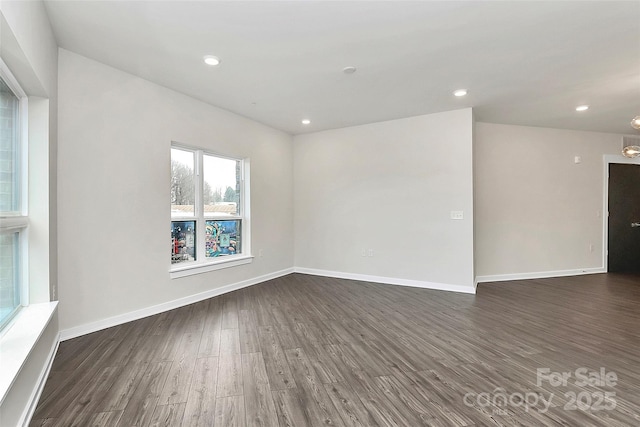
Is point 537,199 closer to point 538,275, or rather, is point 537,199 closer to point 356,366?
point 538,275

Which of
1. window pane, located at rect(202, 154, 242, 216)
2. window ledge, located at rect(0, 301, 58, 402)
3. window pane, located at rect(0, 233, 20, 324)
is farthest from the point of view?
window pane, located at rect(202, 154, 242, 216)

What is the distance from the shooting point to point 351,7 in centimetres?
211

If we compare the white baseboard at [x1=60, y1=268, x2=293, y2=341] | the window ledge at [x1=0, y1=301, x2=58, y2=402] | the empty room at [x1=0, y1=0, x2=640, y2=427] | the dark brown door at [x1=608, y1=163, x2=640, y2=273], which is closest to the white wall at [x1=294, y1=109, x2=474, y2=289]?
the empty room at [x1=0, y1=0, x2=640, y2=427]

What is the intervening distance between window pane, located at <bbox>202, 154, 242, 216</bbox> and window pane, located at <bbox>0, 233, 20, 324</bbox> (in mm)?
2250

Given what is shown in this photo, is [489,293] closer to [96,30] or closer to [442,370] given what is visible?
[442,370]

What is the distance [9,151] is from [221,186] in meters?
2.58

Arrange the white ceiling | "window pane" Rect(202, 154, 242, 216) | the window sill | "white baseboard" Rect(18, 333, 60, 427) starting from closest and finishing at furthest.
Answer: "white baseboard" Rect(18, 333, 60, 427) < the white ceiling < the window sill < "window pane" Rect(202, 154, 242, 216)

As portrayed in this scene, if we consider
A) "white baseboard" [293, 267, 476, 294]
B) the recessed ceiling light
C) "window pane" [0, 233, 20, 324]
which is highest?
the recessed ceiling light

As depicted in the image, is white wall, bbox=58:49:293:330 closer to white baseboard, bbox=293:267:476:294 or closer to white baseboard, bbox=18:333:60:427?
white baseboard, bbox=18:333:60:427

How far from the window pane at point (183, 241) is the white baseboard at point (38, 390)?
1.58m

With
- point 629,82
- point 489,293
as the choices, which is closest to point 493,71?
point 629,82

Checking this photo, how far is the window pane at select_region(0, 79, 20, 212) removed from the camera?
1896 mm

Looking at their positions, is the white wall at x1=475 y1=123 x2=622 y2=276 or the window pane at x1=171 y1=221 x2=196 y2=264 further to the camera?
the white wall at x1=475 y1=123 x2=622 y2=276

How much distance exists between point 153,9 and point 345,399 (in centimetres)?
311
